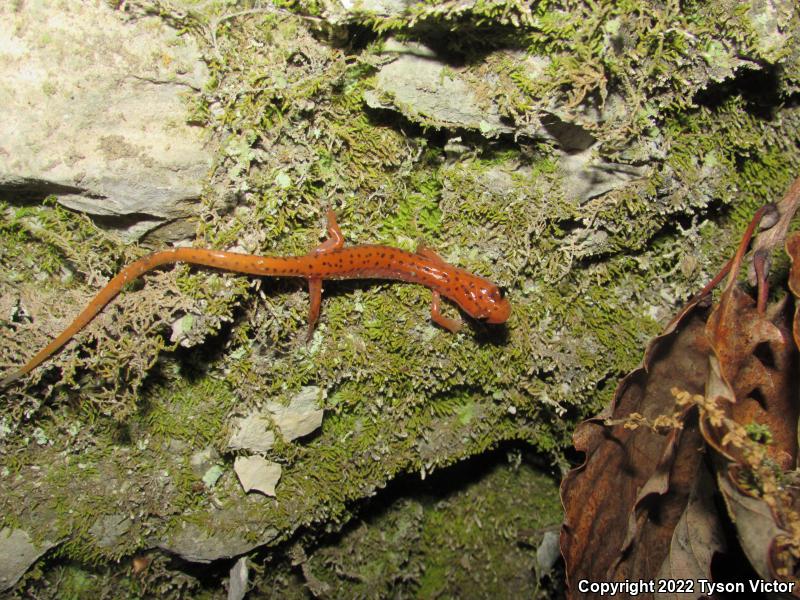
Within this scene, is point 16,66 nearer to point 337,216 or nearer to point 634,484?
point 337,216

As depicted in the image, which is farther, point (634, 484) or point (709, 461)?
point (634, 484)

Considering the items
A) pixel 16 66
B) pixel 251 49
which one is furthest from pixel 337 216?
pixel 16 66

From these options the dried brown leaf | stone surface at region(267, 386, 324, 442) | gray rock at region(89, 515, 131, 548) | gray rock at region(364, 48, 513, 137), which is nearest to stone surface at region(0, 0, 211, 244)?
gray rock at region(364, 48, 513, 137)

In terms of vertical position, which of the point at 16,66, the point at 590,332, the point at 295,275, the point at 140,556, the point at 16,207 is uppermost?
the point at 16,66

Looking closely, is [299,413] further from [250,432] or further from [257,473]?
[257,473]

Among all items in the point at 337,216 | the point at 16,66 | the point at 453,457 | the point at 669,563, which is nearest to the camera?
the point at 16,66

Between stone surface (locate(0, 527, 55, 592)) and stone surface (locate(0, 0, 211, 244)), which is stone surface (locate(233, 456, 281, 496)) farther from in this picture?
stone surface (locate(0, 0, 211, 244))

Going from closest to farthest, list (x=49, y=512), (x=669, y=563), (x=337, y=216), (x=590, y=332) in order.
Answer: (x=669, y=563) < (x=337, y=216) < (x=49, y=512) < (x=590, y=332)

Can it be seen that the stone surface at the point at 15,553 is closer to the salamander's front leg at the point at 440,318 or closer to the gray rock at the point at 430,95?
the salamander's front leg at the point at 440,318
